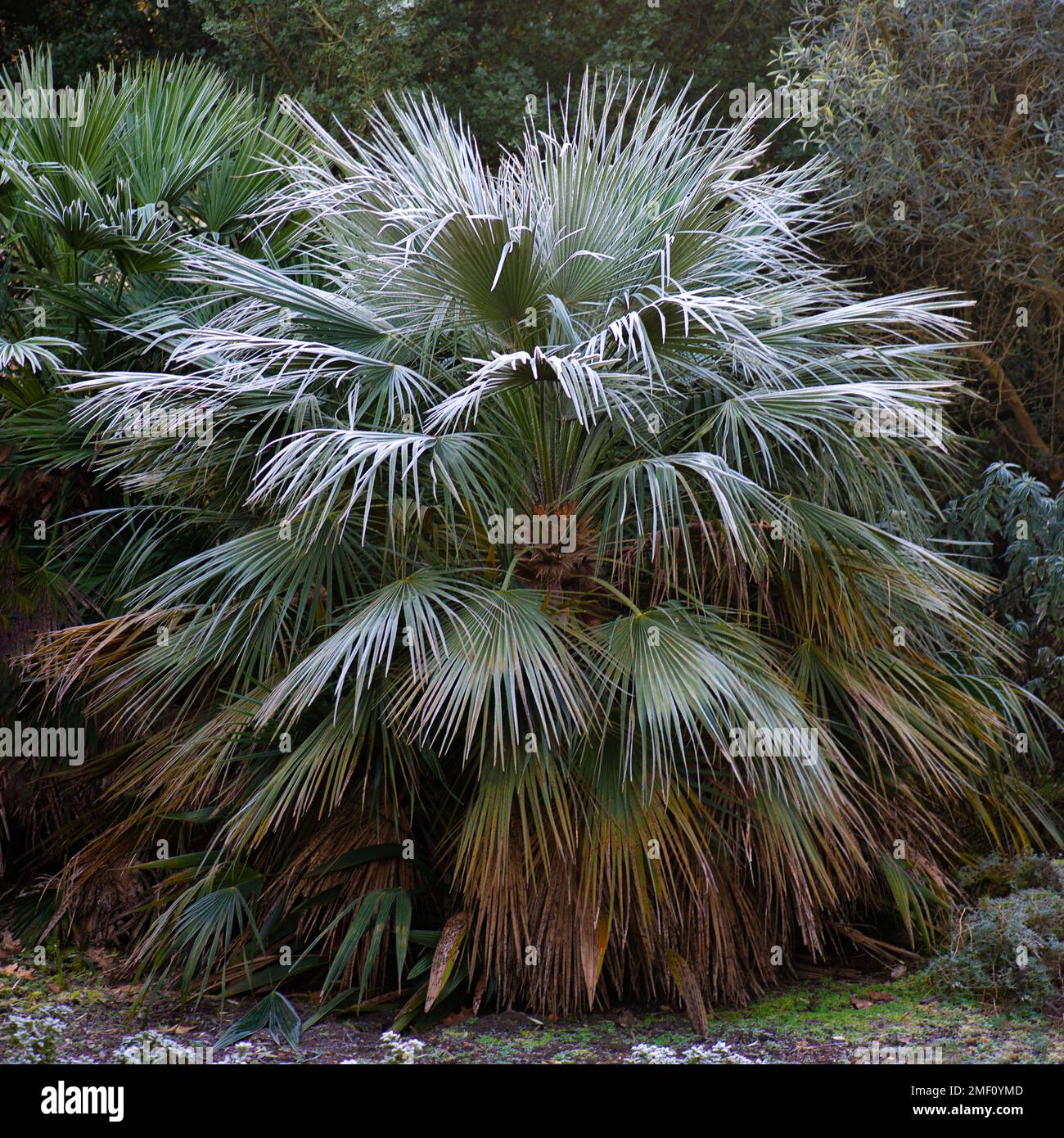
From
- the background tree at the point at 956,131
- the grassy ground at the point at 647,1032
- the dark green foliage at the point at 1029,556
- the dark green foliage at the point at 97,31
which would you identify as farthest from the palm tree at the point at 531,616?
the dark green foliage at the point at 97,31

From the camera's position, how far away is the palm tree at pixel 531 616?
438 cm

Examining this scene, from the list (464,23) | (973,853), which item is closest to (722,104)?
(464,23)

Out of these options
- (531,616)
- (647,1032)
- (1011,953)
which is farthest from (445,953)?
(1011,953)

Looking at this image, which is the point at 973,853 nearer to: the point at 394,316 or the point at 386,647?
the point at 386,647

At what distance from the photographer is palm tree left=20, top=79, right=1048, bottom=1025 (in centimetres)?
438

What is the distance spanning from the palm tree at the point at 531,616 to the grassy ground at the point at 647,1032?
15cm

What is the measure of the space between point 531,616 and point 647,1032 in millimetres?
1668

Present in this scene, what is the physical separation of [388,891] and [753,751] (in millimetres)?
1590

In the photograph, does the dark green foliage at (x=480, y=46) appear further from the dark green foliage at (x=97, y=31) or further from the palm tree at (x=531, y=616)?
the palm tree at (x=531, y=616)

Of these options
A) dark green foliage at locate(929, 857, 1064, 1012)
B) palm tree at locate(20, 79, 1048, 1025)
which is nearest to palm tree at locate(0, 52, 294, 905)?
palm tree at locate(20, 79, 1048, 1025)

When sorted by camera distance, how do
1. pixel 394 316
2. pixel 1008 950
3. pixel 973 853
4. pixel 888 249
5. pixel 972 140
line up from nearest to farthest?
pixel 1008 950 < pixel 394 316 < pixel 973 853 < pixel 972 140 < pixel 888 249

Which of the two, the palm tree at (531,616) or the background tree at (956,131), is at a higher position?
the background tree at (956,131)

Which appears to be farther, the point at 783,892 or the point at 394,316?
the point at 394,316
